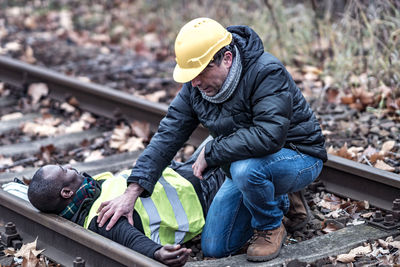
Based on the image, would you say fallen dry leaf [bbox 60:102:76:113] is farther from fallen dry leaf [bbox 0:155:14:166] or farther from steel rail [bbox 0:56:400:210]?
fallen dry leaf [bbox 0:155:14:166]

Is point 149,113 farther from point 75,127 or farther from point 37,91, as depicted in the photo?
point 37,91

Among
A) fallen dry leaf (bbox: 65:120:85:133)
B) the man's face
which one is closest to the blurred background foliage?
fallen dry leaf (bbox: 65:120:85:133)

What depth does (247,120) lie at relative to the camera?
4305 millimetres

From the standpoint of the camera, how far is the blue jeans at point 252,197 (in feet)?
13.9

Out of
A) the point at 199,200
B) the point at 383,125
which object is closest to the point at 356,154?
the point at 383,125

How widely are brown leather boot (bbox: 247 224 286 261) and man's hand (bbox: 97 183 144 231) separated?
78 cm

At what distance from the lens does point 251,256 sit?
14.2 ft

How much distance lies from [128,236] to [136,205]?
353 millimetres

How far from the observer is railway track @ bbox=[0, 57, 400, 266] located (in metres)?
4.28

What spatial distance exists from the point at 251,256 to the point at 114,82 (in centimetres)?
473

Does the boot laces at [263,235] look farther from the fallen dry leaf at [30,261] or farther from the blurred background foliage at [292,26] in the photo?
the blurred background foliage at [292,26]

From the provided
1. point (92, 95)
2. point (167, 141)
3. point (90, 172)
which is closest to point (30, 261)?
point (167, 141)

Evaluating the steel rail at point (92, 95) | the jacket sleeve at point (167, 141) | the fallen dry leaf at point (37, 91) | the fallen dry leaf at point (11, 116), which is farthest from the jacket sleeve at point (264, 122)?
the fallen dry leaf at point (37, 91)

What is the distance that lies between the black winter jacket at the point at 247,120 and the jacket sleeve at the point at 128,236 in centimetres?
31
